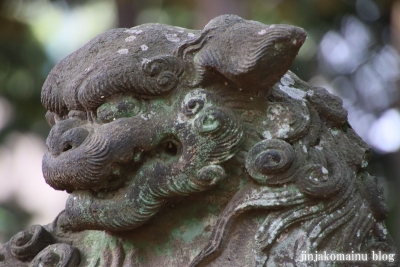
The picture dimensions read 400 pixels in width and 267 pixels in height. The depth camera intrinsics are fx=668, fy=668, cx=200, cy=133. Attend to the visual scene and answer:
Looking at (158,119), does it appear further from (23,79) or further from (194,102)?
(23,79)

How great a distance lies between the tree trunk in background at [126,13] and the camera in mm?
6047

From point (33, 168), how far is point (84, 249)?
695 centimetres

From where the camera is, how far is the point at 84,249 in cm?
215

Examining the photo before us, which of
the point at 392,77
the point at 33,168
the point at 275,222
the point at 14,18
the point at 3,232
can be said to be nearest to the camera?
the point at 275,222

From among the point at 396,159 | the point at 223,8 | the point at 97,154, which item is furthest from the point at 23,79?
the point at 97,154

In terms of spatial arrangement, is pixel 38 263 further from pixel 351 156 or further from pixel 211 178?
pixel 351 156

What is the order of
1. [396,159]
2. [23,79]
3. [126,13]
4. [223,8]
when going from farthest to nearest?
1. [23,79]
2. [126,13]
3. [396,159]
4. [223,8]

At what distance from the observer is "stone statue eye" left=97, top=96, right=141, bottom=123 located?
1.90m

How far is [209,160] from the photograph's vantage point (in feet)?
6.09

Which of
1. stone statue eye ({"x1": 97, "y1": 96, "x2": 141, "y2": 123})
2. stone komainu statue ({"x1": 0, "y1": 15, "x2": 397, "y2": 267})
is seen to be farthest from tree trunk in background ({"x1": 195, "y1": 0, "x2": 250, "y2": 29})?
stone statue eye ({"x1": 97, "y1": 96, "x2": 141, "y2": 123})

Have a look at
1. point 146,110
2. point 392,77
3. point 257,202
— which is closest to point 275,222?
point 257,202

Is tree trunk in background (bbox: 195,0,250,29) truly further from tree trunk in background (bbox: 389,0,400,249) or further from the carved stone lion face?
the carved stone lion face

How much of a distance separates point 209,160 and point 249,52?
318 millimetres

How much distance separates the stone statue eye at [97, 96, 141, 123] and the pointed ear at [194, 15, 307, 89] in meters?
0.20
